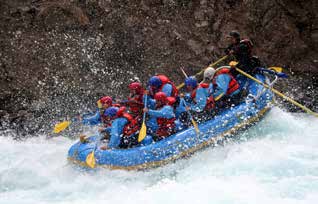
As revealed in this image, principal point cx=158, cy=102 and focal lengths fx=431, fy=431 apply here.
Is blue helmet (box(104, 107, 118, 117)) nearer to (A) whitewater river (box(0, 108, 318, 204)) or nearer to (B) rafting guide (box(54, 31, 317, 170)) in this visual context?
(B) rafting guide (box(54, 31, 317, 170))

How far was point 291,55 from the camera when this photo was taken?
1121 cm

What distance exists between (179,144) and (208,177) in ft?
2.51

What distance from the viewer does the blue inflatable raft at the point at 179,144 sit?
23.0 feet

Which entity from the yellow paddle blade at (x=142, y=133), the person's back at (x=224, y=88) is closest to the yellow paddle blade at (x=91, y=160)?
the yellow paddle blade at (x=142, y=133)

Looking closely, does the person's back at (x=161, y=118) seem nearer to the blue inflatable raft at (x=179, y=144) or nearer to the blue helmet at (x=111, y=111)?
the blue inflatable raft at (x=179, y=144)

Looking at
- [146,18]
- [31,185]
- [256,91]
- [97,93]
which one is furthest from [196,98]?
[146,18]

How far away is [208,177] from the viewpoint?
6676mm

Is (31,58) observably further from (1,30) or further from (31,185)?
(31,185)

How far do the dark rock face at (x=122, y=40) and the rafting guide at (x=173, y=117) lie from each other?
3.07m

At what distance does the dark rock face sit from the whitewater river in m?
2.90

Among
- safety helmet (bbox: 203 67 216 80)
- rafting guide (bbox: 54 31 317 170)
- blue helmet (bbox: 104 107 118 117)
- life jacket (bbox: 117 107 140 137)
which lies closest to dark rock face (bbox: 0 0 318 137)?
rafting guide (bbox: 54 31 317 170)

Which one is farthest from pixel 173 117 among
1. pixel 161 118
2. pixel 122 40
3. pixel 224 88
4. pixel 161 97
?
pixel 122 40

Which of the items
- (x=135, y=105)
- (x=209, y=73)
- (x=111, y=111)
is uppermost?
(x=209, y=73)

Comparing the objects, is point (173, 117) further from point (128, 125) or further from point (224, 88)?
point (224, 88)
